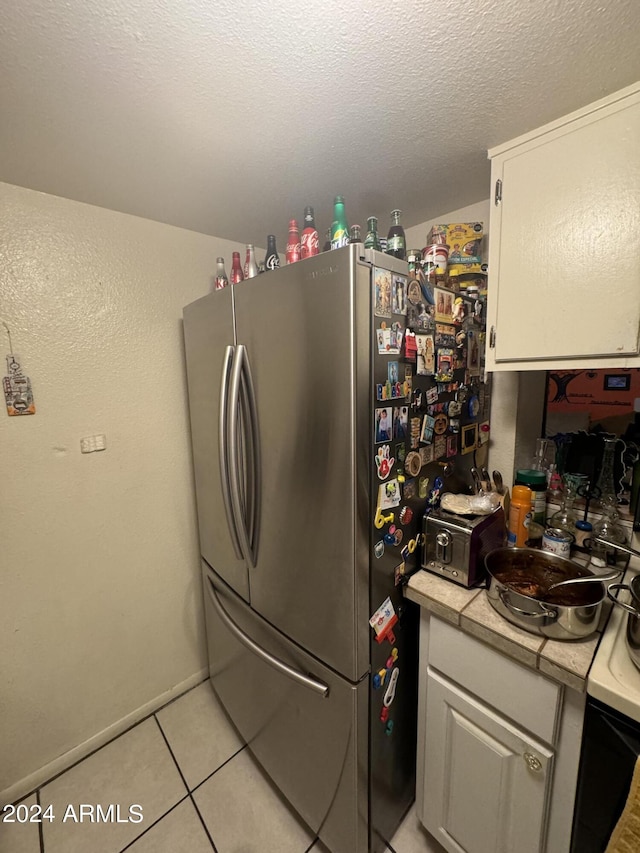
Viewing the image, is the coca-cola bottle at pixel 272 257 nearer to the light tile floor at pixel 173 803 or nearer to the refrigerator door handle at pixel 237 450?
the refrigerator door handle at pixel 237 450

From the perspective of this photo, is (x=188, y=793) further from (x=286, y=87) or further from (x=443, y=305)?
(x=286, y=87)

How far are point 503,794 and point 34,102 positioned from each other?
2.15 meters

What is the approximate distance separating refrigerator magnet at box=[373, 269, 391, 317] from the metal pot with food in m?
0.77

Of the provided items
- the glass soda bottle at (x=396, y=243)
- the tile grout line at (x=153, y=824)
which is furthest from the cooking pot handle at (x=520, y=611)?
the tile grout line at (x=153, y=824)

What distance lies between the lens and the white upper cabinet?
840 millimetres

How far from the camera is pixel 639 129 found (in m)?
0.81

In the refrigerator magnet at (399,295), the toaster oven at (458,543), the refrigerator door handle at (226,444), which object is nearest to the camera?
the refrigerator magnet at (399,295)

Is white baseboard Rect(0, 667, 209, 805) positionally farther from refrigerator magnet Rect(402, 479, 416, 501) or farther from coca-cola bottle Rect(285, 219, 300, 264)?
coca-cola bottle Rect(285, 219, 300, 264)

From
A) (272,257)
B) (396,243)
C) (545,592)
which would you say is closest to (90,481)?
(272,257)

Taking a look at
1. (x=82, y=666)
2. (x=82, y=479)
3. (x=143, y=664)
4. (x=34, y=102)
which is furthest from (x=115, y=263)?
(x=143, y=664)

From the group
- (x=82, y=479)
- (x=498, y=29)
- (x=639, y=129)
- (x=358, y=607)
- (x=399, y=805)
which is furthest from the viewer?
(x=82, y=479)

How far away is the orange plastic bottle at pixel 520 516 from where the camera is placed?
3.75 feet

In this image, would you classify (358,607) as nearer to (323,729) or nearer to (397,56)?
(323,729)

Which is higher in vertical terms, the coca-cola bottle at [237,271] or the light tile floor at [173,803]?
the coca-cola bottle at [237,271]
